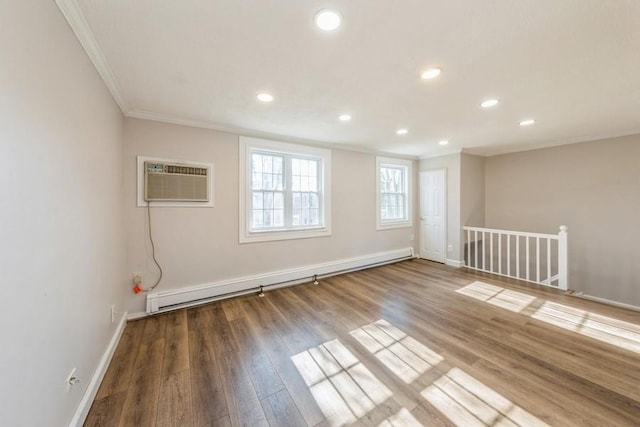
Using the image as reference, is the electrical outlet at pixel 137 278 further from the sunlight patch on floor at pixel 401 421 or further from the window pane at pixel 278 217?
the sunlight patch on floor at pixel 401 421

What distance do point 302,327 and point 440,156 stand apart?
4.47 metres

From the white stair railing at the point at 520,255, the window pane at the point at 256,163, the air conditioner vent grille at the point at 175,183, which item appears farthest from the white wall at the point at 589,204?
the air conditioner vent grille at the point at 175,183

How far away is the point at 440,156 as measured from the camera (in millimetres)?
5109

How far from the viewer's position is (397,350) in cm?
214

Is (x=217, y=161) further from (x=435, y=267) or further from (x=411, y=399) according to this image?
(x=435, y=267)

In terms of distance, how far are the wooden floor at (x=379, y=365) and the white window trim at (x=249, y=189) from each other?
3.12 feet

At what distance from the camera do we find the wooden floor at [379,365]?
59.0 inches

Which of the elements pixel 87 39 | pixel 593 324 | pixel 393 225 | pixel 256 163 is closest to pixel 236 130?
pixel 256 163

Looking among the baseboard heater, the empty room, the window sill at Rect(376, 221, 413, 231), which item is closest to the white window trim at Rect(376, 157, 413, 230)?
the window sill at Rect(376, 221, 413, 231)

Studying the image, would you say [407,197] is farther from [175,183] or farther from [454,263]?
[175,183]

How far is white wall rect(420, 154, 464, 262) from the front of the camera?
479 centimetres

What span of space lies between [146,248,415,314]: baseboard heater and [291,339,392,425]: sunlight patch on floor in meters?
1.60

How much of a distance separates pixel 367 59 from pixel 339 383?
237 cm

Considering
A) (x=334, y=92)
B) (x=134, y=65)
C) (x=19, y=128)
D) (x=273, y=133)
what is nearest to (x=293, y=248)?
(x=273, y=133)
